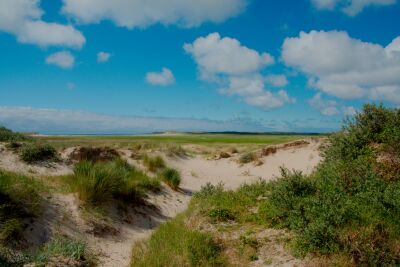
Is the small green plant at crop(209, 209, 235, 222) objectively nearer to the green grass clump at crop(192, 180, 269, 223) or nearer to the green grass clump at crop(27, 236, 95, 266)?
the green grass clump at crop(192, 180, 269, 223)

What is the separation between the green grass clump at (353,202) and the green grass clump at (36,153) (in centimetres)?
1305

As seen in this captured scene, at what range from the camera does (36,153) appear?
18.7m

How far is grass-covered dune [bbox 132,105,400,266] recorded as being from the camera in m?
6.96

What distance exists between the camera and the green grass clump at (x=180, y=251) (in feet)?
23.7

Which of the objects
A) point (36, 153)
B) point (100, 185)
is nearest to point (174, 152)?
point (36, 153)

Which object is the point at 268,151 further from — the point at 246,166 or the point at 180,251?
the point at 180,251

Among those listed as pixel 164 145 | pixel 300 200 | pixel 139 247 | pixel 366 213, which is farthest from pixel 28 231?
pixel 164 145

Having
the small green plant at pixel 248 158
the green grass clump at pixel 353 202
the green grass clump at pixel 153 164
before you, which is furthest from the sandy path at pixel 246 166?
the green grass clump at pixel 353 202

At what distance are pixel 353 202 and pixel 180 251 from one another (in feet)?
12.2

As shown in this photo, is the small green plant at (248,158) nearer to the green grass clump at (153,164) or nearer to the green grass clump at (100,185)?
the green grass clump at (153,164)

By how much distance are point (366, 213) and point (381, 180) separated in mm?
1844

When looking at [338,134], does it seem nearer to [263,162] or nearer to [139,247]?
[139,247]

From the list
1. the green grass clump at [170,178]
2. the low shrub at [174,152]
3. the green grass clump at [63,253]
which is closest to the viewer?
the green grass clump at [63,253]

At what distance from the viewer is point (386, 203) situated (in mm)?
8125
